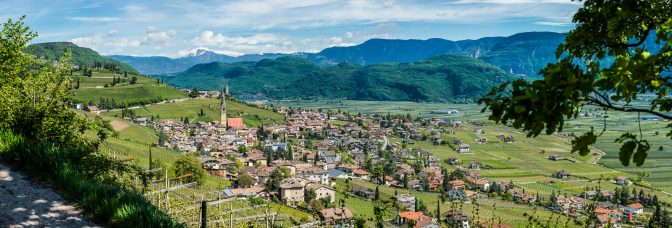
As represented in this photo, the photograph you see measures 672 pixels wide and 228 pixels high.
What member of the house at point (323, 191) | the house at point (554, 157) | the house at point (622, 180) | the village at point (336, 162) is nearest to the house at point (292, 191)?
the village at point (336, 162)

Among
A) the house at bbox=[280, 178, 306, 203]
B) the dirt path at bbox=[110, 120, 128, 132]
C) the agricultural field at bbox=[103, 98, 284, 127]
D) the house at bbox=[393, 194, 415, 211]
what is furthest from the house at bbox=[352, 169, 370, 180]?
the agricultural field at bbox=[103, 98, 284, 127]

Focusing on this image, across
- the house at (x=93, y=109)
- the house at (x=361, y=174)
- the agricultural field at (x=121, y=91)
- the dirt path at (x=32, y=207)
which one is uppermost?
the dirt path at (x=32, y=207)

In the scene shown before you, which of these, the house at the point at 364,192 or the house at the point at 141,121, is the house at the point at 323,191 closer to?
the house at the point at 364,192

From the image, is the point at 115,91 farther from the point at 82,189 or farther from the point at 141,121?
the point at 82,189

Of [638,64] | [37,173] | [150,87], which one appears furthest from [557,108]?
[150,87]

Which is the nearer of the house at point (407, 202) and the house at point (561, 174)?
the house at point (407, 202)

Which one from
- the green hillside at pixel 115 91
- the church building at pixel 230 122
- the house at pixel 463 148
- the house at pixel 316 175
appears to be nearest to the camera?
the house at pixel 316 175

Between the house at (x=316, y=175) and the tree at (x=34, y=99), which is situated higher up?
the tree at (x=34, y=99)

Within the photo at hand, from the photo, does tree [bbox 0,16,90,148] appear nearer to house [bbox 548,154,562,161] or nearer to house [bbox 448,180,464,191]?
house [bbox 448,180,464,191]
